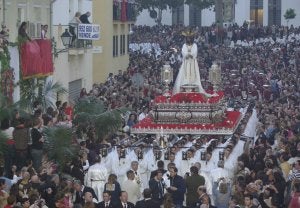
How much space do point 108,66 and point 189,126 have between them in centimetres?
1926

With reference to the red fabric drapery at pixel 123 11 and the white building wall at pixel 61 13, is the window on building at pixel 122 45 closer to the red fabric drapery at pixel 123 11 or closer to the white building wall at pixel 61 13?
the red fabric drapery at pixel 123 11

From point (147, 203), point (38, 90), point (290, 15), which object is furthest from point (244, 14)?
point (147, 203)

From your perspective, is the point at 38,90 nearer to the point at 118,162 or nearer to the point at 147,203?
the point at 118,162

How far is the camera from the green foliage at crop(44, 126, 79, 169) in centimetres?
2127

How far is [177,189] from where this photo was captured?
19.8 m

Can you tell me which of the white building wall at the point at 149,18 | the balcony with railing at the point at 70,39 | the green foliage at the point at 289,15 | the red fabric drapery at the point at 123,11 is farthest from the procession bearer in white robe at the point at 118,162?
the white building wall at the point at 149,18

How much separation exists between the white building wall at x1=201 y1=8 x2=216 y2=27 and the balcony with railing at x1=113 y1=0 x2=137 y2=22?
3673 cm

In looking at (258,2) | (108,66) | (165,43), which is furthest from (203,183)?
(258,2)

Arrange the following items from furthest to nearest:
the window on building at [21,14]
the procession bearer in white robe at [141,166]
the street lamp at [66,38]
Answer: the street lamp at [66,38], the window on building at [21,14], the procession bearer in white robe at [141,166]

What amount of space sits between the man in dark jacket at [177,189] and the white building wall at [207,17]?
74.1 m

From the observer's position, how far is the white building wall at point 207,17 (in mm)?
93750

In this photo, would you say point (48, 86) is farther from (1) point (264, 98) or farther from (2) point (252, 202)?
(1) point (264, 98)

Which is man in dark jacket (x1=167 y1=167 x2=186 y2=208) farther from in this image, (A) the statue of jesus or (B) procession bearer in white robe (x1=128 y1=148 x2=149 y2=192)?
(A) the statue of jesus

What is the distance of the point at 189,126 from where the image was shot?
3052cm
